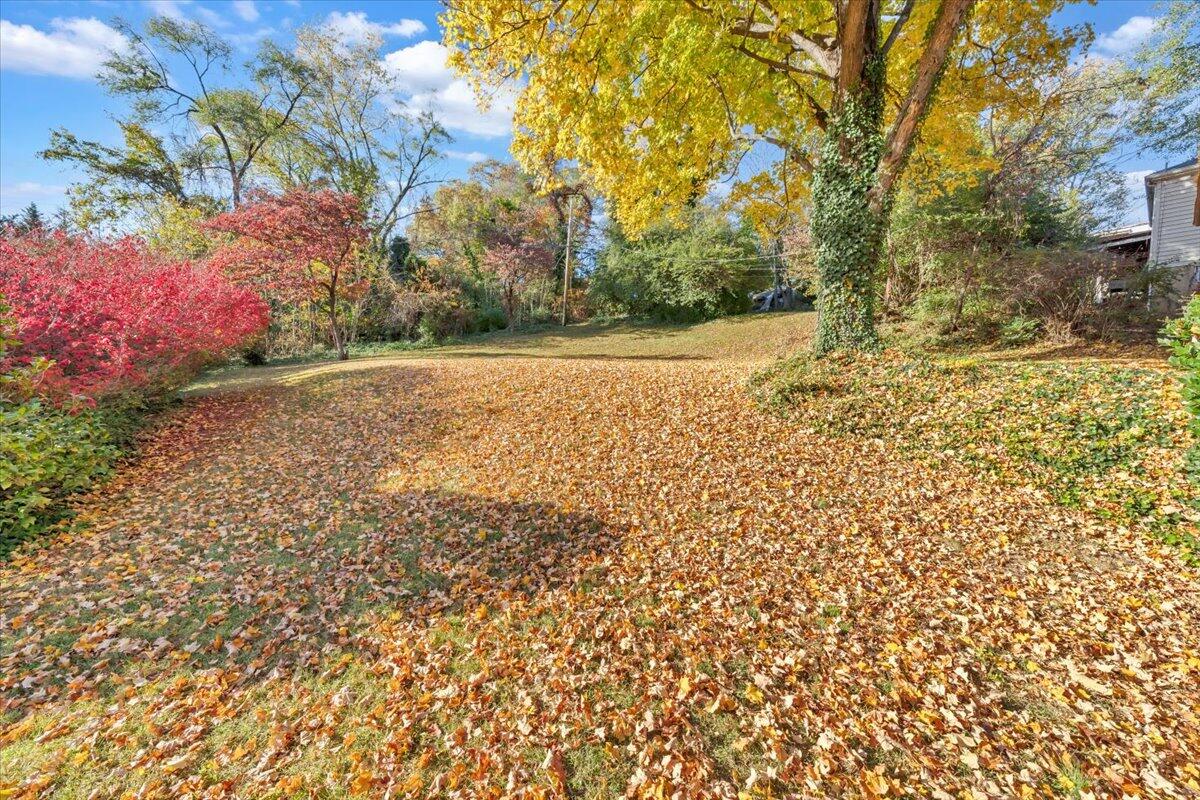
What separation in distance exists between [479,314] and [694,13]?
18912 millimetres

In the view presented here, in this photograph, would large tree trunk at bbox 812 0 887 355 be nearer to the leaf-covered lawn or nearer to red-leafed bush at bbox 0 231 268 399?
the leaf-covered lawn

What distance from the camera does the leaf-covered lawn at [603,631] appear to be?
2.75 meters

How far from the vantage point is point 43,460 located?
5527 mm

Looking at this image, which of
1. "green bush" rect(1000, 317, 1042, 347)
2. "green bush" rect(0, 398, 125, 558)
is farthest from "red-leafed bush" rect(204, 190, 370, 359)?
"green bush" rect(1000, 317, 1042, 347)

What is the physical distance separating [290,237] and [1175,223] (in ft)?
82.7

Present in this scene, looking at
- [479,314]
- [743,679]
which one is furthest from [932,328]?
[479,314]

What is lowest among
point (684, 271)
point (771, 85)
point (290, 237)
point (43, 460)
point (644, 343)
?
point (43, 460)

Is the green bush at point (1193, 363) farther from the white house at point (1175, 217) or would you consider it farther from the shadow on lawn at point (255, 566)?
the white house at point (1175, 217)

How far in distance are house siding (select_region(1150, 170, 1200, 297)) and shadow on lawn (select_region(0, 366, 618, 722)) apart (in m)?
19.6

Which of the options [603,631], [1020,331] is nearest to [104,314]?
[603,631]

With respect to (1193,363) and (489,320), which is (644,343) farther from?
(1193,363)

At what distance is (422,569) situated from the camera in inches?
182

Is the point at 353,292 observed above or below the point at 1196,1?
below

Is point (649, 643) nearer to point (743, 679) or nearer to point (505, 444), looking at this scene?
point (743, 679)
